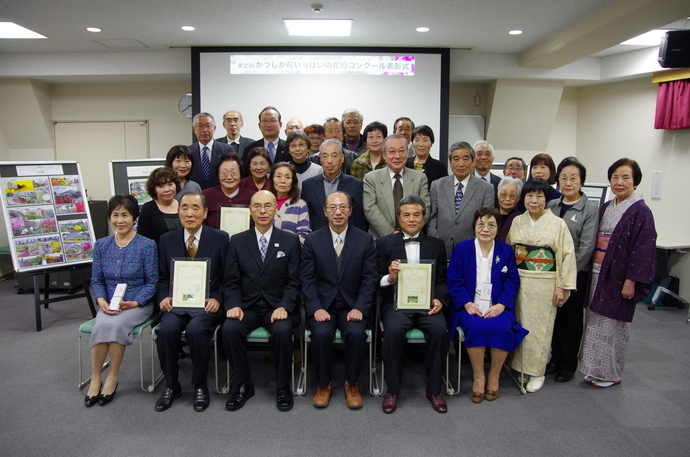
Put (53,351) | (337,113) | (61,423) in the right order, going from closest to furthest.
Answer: (61,423), (53,351), (337,113)

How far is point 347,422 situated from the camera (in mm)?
2732

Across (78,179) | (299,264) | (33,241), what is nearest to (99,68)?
(78,179)

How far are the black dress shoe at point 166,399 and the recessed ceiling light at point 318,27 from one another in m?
4.11

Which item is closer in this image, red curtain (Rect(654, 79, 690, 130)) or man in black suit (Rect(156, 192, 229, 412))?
man in black suit (Rect(156, 192, 229, 412))

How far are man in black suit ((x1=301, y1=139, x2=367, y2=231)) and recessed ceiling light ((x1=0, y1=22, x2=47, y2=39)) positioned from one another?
14.8 ft

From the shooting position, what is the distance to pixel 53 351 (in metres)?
3.87

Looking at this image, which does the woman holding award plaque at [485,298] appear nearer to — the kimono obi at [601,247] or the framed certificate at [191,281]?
the kimono obi at [601,247]

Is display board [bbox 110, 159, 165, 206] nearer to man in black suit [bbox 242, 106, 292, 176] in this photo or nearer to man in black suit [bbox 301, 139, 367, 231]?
man in black suit [bbox 242, 106, 292, 176]

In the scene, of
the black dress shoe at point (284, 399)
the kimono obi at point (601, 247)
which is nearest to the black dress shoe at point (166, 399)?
the black dress shoe at point (284, 399)

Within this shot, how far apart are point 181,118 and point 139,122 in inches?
27.1

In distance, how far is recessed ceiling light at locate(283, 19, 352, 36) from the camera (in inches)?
203

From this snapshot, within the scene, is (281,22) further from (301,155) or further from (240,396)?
(240,396)

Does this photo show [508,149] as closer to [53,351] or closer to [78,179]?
[78,179]

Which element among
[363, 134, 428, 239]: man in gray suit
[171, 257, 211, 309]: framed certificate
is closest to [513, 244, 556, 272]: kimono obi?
[363, 134, 428, 239]: man in gray suit
